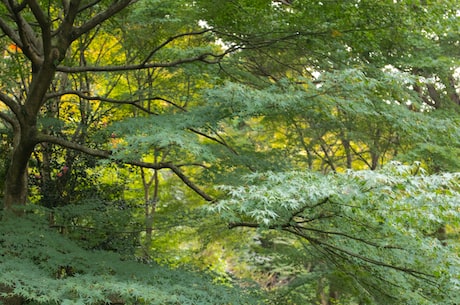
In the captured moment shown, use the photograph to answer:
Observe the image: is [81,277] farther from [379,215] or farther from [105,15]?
[105,15]

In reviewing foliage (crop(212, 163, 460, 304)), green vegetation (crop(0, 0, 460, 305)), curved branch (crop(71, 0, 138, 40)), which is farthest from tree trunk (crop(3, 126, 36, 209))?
foliage (crop(212, 163, 460, 304))

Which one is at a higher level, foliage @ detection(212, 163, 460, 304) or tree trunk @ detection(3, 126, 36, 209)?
tree trunk @ detection(3, 126, 36, 209)

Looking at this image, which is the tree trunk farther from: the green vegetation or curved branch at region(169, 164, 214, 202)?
curved branch at region(169, 164, 214, 202)

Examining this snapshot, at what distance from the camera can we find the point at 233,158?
15.7ft

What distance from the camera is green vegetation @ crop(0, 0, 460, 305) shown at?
2.72 m

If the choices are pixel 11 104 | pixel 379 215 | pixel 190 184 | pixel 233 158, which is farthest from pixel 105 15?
pixel 379 215

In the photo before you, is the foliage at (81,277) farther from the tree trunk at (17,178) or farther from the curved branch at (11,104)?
the curved branch at (11,104)

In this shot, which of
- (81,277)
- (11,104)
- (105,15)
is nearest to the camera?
(81,277)

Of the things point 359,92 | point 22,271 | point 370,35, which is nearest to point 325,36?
point 370,35

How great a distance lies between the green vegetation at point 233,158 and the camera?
272 cm

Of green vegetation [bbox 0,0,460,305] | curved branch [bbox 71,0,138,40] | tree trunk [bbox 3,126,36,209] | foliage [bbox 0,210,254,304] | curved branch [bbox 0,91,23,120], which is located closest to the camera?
foliage [bbox 0,210,254,304]

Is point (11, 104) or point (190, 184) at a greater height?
point (11, 104)

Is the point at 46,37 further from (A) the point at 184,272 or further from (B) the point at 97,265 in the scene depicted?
(A) the point at 184,272

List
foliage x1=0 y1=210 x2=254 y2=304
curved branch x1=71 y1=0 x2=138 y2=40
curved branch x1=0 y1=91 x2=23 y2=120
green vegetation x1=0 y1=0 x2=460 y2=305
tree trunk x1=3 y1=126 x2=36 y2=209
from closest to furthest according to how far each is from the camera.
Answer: foliage x1=0 y1=210 x2=254 y2=304 < green vegetation x1=0 y1=0 x2=460 y2=305 < curved branch x1=71 y1=0 x2=138 y2=40 < curved branch x1=0 y1=91 x2=23 y2=120 < tree trunk x1=3 y1=126 x2=36 y2=209
